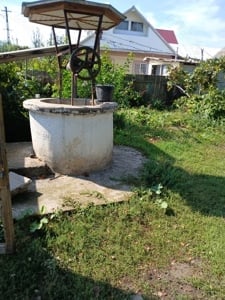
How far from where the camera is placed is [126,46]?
75.5ft

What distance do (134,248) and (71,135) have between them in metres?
1.87

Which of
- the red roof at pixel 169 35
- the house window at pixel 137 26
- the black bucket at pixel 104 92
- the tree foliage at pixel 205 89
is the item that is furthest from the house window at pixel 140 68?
the black bucket at pixel 104 92

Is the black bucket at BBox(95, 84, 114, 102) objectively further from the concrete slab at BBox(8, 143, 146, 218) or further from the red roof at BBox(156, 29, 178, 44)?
the red roof at BBox(156, 29, 178, 44)

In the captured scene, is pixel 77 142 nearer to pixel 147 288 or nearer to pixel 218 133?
pixel 147 288

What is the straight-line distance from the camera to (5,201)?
2.41 m

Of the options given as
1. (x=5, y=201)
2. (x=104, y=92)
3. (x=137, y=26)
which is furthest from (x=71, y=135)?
(x=137, y=26)

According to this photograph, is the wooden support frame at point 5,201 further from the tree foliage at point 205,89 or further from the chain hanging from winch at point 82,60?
the tree foliage at point 205,89

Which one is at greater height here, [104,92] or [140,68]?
[140,68]

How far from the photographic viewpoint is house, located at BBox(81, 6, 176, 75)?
22.4m

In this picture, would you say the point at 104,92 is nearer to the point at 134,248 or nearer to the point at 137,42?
the point at 134,248

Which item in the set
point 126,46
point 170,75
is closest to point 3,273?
point 170,75

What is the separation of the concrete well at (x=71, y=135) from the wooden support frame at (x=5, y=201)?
1.72 meters

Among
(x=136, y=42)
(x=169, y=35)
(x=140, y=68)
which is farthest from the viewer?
(x=169, y=35)

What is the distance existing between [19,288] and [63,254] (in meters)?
0.48
